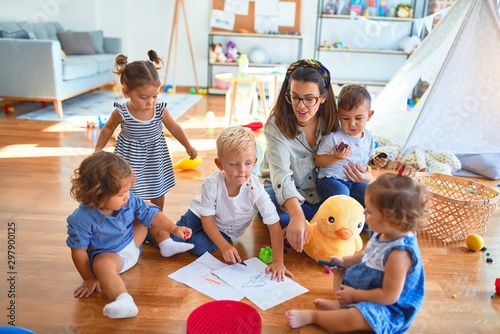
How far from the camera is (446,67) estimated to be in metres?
2.77

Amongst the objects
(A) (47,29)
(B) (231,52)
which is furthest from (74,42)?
(B) (231,52)

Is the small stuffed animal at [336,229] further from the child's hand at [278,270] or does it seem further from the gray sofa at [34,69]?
the gray sofa at [34,69]

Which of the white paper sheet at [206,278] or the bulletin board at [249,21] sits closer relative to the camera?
the white paper sheet at [206,278]

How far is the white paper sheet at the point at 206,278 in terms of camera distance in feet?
4.60

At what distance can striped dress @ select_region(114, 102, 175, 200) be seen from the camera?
1.82 metres

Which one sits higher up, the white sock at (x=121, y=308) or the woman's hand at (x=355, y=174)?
the woman's hand at (x=355, y=174)

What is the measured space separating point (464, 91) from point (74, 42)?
3.53m

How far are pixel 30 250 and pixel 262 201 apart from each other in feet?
2.61

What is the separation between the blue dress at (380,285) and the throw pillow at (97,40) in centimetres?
429

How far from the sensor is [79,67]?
4.02 meters

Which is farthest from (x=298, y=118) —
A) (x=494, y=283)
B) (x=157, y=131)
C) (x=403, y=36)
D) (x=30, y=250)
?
(x=403, y=36)

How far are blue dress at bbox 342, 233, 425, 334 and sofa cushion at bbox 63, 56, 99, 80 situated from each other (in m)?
3.27

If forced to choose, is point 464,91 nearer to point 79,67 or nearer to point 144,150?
point 144,150

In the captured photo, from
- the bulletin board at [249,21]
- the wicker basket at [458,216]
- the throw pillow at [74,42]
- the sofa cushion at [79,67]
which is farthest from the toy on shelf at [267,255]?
the bulletin board at [249,21]
